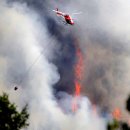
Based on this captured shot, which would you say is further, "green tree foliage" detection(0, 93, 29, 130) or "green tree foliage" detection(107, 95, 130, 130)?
"green tree foliage" detection(0, 93, 29, 130)

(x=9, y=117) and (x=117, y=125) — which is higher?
(x=9, y=117)

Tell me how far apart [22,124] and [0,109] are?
11.4 feet

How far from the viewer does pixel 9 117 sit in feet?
140

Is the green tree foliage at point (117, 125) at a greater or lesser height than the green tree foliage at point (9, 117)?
lesser

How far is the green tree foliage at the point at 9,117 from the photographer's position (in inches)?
1667

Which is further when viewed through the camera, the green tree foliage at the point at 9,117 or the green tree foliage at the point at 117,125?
the green tree foliage at the point at 9,117

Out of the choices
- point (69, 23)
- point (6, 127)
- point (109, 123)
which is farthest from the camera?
point (69, 23)

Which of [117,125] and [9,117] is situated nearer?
[117,125]

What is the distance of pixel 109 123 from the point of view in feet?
51.7

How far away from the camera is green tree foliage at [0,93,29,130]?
4234 cm

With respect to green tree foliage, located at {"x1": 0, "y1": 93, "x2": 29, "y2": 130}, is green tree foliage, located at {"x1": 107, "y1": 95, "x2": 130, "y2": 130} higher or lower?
lower

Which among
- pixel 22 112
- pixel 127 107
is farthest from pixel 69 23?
pixel 127 107

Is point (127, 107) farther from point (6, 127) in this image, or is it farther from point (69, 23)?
point (69, 23)

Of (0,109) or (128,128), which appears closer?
(128,128)
